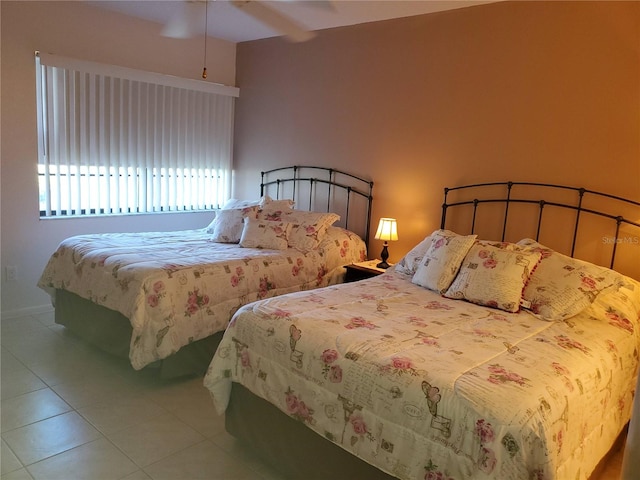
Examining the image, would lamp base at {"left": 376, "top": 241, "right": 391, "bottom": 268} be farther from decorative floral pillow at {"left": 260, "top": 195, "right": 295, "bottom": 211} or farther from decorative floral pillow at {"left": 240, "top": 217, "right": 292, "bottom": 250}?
decorative floral pillow at {"left": 260, "top": 195, "right": 295, "bottom": 211}

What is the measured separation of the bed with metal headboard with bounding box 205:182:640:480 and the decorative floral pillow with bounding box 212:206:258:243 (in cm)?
141

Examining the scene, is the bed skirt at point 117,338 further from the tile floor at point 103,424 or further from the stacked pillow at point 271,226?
the stacked pillow at point 271,226

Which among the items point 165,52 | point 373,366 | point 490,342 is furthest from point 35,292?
point 490,342

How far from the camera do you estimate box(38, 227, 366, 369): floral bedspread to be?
9.36ft

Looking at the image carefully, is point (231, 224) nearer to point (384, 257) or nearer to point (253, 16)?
point (384, 257)

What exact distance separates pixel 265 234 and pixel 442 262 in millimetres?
1487

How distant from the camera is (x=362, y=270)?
3.73 m

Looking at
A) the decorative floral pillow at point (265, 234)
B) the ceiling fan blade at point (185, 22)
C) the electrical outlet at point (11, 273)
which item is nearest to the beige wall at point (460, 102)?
the ceiling fan blade at point (185, 22)

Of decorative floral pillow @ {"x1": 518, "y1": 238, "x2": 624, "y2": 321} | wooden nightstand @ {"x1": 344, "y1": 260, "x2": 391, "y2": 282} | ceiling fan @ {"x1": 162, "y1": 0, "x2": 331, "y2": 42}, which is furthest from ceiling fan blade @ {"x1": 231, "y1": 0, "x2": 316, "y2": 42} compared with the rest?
decorative floral pillow @ {"x1": 518, "y1": 238, "x2": 624, "y2": 321}

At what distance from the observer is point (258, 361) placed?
2.21 m

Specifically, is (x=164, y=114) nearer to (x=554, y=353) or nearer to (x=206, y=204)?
(x=206, y=204)

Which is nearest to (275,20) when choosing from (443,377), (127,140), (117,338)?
(127,140)

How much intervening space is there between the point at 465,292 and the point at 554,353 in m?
0.77

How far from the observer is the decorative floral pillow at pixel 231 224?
4.00 metres
